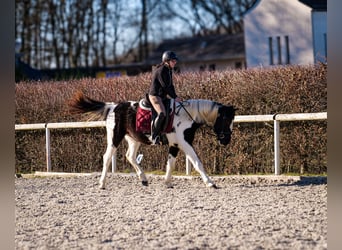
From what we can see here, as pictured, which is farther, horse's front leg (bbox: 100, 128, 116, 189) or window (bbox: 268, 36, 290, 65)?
window (bbox: 268, 36, 290, 65)

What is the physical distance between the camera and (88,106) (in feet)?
43.0

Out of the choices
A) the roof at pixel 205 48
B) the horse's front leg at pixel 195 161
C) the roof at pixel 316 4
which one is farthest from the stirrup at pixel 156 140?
the roof at pixel 205 48

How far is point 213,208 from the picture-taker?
9570 millimetres

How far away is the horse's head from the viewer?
12172 millimetres

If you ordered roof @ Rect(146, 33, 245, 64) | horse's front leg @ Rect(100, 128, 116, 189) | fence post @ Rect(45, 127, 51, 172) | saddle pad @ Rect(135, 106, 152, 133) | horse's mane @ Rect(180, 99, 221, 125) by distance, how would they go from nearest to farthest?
horse's mane @ Rect(180, 99, 221, 125) → saddle pad @ Rect(135, 106, 152, 133) → horse's front leg @ Rect(100, 128, 116, 189) → fence post @ Rect(45, 127, 51, 172) → roof @ Rect(146, 33, 245, 64)

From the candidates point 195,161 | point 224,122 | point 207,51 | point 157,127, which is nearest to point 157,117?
point 157,127

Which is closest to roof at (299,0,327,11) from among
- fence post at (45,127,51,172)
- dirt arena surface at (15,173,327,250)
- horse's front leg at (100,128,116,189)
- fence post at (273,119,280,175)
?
fence post at (45,127,51,172)

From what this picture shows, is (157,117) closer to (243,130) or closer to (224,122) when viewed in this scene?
(224,122)

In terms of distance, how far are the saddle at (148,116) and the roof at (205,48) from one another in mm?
46069

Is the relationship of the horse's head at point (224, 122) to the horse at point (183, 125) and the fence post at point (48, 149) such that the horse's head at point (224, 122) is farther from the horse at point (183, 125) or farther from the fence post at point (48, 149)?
the fence post at point (48, 149)

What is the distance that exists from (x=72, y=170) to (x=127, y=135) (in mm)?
4812

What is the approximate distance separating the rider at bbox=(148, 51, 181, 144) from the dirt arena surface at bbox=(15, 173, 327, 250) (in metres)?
1.18

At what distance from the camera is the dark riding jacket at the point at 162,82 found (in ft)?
39.2

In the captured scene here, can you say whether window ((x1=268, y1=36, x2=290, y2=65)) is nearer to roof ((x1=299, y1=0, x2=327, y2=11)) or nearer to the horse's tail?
roof ((x1=299, y1=0, x2=327, y2=11))
